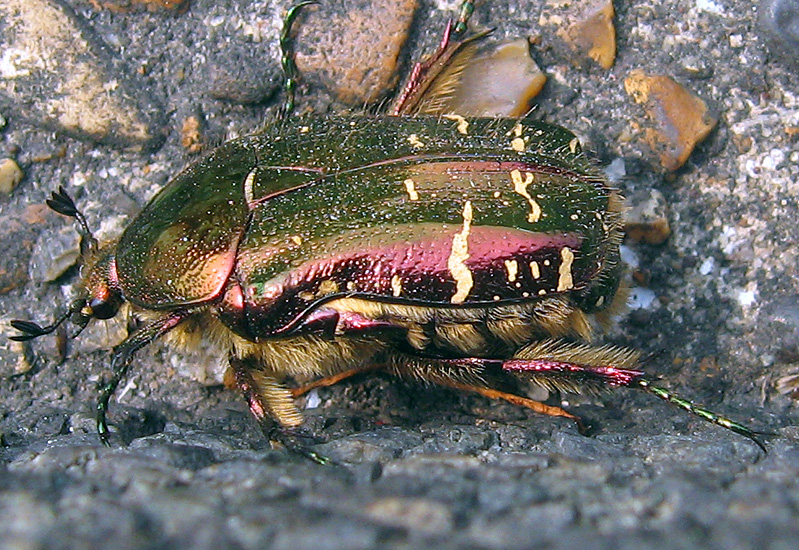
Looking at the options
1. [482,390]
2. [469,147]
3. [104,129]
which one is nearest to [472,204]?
[469,147]

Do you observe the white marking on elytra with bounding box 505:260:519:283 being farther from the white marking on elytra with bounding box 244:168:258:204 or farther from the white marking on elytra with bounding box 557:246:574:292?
the white marking on elytra with bounding box 244:168:258:204

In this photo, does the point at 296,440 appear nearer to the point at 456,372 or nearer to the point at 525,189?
the point at 456,372

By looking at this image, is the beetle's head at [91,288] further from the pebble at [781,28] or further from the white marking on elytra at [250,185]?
the pebble at [781,28]

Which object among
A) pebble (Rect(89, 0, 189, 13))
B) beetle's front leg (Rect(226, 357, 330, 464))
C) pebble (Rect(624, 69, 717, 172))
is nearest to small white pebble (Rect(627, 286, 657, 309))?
pebble (Rect(624, 69, 717, 172))

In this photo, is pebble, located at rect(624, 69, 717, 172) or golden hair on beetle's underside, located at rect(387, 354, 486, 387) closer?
golden hair on beetle's underside, located at rect(387, 354, 486, 387)

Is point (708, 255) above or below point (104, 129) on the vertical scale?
below

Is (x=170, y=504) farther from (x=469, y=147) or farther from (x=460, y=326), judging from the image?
(x=469, y=147)
